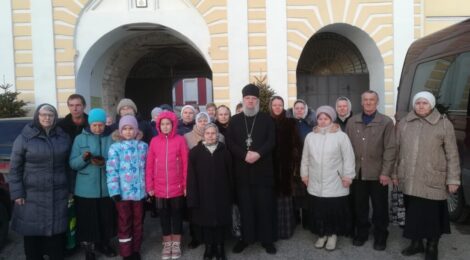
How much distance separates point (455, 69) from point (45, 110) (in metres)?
4.57

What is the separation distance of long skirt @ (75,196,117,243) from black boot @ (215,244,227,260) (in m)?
1.18

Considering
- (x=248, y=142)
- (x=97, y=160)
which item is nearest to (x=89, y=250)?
(x=97, y=160)

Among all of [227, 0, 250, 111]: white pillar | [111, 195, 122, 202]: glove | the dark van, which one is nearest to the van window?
the dark van

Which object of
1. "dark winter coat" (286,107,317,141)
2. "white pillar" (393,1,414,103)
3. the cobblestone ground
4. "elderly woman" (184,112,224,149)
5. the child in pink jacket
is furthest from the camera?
"white pillar" (393,1,414,103)

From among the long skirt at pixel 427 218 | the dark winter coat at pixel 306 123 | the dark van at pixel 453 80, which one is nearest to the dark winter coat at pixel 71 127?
the dark winter coat at pixel 306 123

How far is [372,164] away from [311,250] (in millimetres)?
1182

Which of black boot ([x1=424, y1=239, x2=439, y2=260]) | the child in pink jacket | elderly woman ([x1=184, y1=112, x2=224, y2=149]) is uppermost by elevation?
elderly woman ([x1=184, y1=112, x2=224, y2=149])

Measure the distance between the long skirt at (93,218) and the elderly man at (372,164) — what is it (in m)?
2.72

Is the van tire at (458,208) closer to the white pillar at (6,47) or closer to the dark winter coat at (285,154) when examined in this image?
the dark winter coat at (285,154)

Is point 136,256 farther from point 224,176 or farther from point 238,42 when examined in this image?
point 238,42

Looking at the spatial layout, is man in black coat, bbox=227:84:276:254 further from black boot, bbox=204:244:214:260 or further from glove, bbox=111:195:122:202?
glove, bbox=111:195:122:202

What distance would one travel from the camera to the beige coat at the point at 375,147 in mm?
4070

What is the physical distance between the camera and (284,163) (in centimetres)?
452

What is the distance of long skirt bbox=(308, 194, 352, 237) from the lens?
424cm
